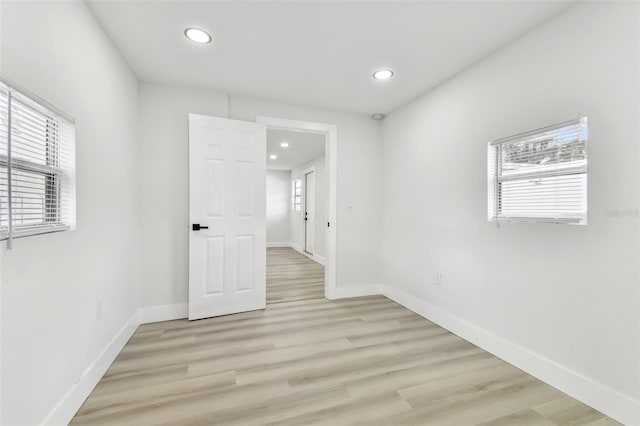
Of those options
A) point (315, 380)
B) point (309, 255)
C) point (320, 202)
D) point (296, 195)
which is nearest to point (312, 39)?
point (315, 380)

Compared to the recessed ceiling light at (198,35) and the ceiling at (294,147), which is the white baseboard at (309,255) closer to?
the ceiling at (294,147)

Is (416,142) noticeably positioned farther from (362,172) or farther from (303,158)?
(303,158)

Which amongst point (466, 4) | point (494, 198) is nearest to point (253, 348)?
point (494, 198)

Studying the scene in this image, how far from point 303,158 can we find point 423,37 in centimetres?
471

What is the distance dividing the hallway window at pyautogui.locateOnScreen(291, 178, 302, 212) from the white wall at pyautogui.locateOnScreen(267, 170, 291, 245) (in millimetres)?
274

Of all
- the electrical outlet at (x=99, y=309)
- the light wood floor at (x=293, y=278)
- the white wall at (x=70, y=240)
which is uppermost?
the white wall at (x=70, y=240)

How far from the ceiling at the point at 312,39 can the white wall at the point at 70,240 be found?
33 cm

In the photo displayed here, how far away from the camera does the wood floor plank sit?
4.97 feet

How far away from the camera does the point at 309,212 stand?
6969 mm

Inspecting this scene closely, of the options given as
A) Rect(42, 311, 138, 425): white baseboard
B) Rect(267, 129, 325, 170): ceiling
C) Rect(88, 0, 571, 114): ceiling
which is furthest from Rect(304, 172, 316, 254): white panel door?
Rect(42, 311, 138, 425): white baseboard

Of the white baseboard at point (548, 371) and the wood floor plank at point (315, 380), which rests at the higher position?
the white baseboard at point (548, 371)

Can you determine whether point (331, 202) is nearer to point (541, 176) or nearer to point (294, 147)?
point (541, 176)

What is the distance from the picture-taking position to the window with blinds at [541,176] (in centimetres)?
168

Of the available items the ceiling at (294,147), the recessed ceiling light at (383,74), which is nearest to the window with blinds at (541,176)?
the recessed ceiling light at (383,74)
